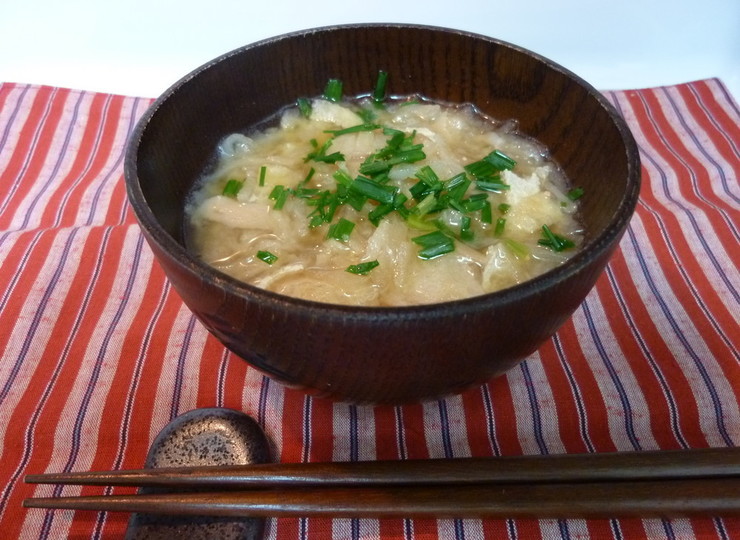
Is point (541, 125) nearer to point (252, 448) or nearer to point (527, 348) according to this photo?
point (527, 348)

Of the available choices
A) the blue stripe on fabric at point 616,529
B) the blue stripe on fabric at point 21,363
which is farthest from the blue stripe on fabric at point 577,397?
the blue stripe on fabric at point 21,363

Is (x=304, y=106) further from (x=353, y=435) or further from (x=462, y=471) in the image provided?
(x=462, y=471)

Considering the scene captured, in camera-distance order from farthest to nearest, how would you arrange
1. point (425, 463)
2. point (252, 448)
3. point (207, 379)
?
1. point (207, 379)
2. point (252, 448)
3. point (425, 463)

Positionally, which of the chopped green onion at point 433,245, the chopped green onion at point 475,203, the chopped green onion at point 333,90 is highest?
the chopped green onion at point 333,90

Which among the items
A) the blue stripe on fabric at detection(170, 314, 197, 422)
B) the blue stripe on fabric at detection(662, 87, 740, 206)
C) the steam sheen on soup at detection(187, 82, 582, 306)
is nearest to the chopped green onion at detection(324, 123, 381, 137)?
the steam sheen on soup at detection(187, 82, 582, 306)

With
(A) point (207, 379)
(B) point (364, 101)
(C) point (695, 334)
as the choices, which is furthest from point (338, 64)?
(C) point (695, 334)

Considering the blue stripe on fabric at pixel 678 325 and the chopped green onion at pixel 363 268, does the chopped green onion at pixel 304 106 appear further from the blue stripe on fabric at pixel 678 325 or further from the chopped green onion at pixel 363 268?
the blue stripe on fabric at pixel 678 325
